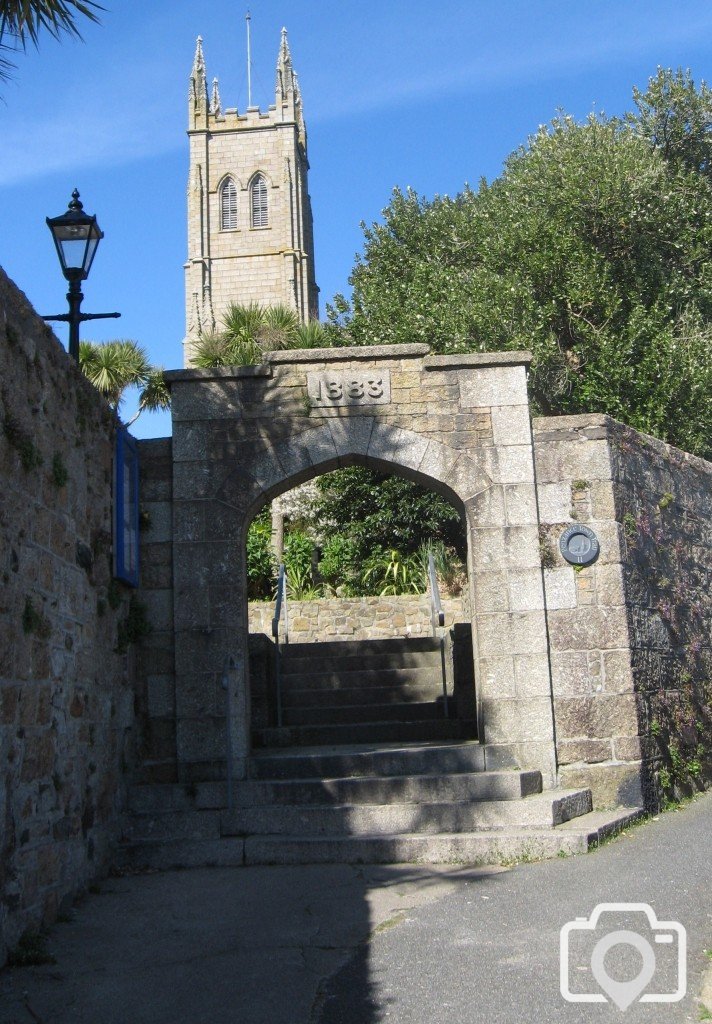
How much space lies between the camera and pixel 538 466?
27.5ft

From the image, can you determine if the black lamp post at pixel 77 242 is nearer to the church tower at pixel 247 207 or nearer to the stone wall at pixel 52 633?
the stone wall at pixel 52 633

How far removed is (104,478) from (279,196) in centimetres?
4684

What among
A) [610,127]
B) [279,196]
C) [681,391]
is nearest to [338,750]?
[681,391]

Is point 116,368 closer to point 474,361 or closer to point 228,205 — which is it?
point 474,361

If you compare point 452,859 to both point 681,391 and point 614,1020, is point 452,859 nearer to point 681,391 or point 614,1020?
point 614,1020

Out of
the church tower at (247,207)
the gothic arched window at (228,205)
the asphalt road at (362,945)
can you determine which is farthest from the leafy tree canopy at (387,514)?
the gothic arched window at (228,205)

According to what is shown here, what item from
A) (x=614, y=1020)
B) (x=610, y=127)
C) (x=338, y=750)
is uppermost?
(x=610, y=127)

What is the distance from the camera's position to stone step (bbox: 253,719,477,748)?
912cm

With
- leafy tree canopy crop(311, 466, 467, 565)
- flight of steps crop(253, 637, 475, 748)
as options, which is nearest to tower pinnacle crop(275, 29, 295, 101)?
leafy tree canopy crop(311, 466, 467, 565)

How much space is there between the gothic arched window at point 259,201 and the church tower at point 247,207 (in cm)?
5

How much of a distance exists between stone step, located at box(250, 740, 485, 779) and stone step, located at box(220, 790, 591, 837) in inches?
19.8

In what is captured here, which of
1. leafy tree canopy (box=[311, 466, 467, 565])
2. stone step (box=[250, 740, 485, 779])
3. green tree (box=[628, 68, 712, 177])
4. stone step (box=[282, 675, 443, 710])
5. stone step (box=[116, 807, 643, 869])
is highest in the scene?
green tree (box=[628, 68, 712, 177])

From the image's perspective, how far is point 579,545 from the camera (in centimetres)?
819

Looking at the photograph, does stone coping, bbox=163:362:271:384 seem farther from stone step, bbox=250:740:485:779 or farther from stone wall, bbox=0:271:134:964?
stone step, bbox=250:740:485:779
